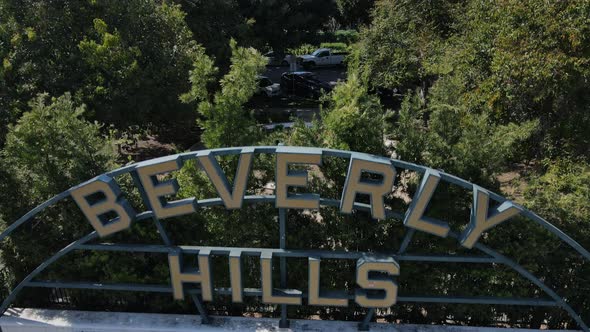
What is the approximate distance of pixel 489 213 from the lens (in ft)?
21.0

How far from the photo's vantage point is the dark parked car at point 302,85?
81.8 ft

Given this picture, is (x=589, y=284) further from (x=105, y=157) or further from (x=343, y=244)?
(x=105, y=157)

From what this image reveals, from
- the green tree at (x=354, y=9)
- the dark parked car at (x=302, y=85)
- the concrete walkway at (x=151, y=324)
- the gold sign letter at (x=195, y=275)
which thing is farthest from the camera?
the green tree at (x=354, y=9)

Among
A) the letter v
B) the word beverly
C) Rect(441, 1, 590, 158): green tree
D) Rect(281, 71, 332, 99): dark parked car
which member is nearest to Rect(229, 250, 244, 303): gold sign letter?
the word beverly

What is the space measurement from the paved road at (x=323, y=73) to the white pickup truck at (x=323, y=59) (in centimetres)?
43

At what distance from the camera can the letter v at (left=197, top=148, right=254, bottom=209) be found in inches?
252

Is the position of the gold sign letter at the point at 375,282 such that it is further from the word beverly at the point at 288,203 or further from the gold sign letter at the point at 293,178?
the gold sign letter at the point at 293,178

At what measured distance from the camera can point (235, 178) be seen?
653 centimetres

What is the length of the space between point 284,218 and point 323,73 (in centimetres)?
2778

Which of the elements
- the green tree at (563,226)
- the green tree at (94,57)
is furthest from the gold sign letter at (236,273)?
the green tree at (94,57)

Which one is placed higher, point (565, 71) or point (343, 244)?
point (565, 71)

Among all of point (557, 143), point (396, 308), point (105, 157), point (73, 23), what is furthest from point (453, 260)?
point (73, 23)

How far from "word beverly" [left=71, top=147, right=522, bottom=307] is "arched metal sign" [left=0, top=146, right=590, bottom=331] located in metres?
0.01

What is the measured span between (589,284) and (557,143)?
2964 mm
